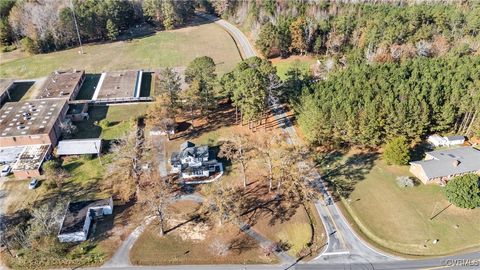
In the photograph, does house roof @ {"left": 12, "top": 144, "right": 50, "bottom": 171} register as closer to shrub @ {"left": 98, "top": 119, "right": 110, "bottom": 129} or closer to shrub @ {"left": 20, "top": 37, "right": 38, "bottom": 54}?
shrub @ {"left": 98, "top": 119, "right": 110, "bottom": 129}

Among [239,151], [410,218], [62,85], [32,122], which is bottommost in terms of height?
[410,218]

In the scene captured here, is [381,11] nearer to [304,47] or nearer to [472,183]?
[304,47]

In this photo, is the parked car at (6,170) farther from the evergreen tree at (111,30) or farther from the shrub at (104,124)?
the evergreen tree at (111,30)

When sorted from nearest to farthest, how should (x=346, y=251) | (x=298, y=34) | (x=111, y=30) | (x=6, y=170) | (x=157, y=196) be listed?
(x=346, y=251) → (x=157, y=196) → (x=6, y=170) → (x=298, y=34) → (x=111, y=30)

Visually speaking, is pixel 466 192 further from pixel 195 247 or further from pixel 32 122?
pixel 32 122

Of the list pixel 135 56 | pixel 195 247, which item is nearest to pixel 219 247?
pixel 195 247

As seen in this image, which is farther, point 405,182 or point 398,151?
point 398,151

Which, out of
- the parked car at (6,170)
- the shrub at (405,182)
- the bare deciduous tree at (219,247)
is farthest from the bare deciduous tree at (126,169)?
the shrub at (405,182)
